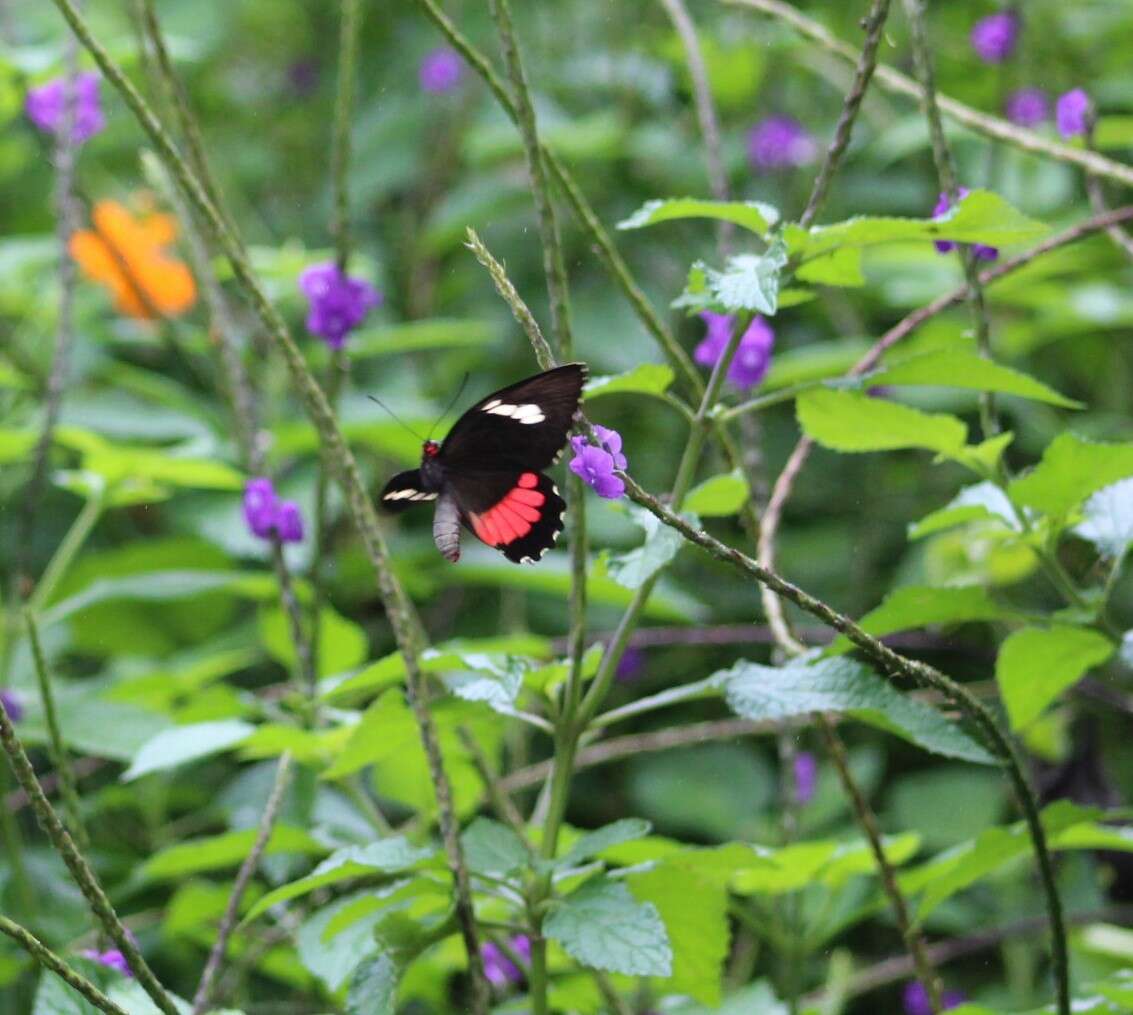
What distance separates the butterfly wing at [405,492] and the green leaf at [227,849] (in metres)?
0.36

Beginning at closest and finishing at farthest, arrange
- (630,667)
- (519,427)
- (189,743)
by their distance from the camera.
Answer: (519,427) < (189,743) < (630,667)

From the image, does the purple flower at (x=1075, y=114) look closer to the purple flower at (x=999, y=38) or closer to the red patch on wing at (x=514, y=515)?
the red patch on wing at (x=514, y=515)

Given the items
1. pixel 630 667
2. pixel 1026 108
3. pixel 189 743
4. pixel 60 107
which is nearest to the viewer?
pixel 189 743

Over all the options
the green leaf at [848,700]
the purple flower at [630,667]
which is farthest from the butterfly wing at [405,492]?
the purple flower at [630,667]

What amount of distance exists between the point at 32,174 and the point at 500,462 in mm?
2629

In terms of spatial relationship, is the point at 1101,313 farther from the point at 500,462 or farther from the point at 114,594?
the point at 500,462

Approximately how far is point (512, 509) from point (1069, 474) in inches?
14.9

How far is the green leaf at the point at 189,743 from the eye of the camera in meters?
1.17

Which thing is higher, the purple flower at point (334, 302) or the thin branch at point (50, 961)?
the purple flower at point (334, 302)

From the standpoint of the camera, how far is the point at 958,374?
938 millimetres

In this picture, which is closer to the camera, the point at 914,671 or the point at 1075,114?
the point at 914,671

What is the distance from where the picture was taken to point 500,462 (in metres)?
0.89

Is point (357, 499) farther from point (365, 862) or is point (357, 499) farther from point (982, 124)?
point (982, 124)

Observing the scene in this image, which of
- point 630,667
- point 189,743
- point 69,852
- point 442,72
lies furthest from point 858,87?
point 442,72
